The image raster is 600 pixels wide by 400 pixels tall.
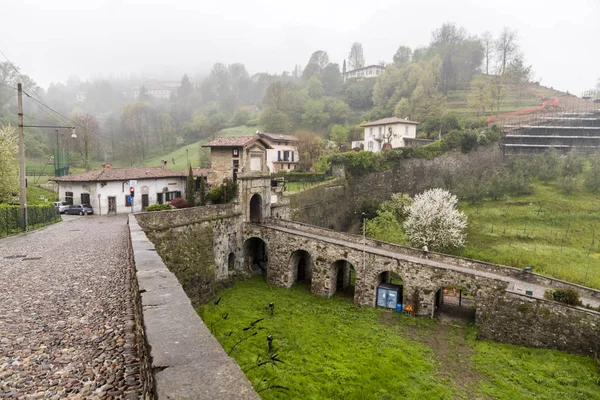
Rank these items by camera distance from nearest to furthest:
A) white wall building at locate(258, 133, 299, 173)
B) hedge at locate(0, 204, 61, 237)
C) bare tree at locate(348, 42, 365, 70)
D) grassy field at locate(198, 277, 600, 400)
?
grassy field at locate(198, 277, 600, 400)
hedge at locate(0, 204, 61, 237)
white wall building at locate(258, 133, 299, 173)
bare tree at locate(348, 42, 365, 70)

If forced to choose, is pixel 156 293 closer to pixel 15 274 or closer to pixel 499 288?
pixel 15 274

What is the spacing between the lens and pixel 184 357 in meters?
3.27

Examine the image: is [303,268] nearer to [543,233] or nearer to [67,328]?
[67,328]

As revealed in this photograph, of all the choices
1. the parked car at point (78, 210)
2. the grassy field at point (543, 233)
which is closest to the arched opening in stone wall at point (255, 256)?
the parked car at point (78, 210)

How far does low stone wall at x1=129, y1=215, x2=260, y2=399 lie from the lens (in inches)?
110

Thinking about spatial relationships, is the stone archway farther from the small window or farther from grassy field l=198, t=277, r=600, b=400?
the small window

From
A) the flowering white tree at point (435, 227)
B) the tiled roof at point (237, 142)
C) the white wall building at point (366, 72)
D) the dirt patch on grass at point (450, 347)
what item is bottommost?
the dirt patch on grass at point (450, 347)

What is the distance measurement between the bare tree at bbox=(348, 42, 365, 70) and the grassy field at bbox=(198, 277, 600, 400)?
122900mm

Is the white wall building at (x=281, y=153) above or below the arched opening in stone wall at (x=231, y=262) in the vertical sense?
above

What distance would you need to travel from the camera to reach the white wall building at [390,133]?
53188mm

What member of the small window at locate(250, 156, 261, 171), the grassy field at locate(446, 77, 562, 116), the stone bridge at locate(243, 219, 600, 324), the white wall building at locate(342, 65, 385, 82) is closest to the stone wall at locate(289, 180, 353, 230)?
the small window at locate(250, 156, 261, 171)

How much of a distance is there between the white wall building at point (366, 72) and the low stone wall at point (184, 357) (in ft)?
383

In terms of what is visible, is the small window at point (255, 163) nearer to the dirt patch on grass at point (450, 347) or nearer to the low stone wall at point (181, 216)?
the low stone wall at point (181, 216)

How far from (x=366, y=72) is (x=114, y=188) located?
104659mm
